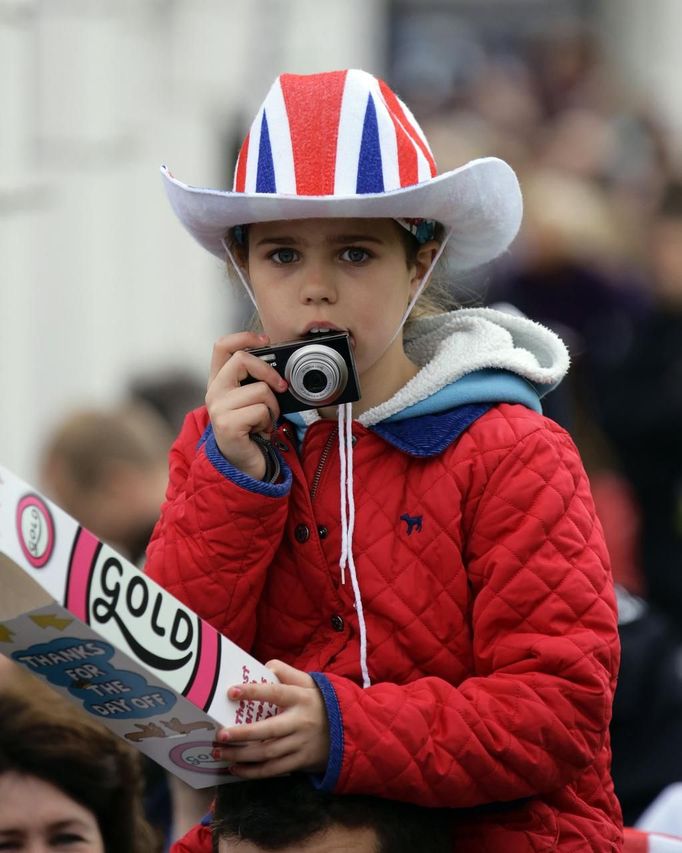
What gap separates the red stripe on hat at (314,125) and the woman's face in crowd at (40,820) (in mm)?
1152

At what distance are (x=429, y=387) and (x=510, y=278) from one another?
21.1 feet

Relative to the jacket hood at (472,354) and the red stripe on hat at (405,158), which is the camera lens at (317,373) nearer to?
the jacket hood at (472,354)

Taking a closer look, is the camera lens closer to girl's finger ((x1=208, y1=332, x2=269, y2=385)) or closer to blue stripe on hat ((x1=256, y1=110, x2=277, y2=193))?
girl's finger ((x1=208, y1=332, x2=269, y2=385))

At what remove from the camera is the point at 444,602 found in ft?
9.10

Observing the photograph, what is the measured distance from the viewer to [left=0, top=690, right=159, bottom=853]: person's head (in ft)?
10.4

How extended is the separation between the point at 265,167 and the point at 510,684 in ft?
2.74

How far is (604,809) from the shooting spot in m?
Answer: 2.91

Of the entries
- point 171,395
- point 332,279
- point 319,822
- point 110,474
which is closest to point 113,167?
point 171,395

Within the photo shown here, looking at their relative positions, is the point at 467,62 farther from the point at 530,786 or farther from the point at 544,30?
the point at 530,786

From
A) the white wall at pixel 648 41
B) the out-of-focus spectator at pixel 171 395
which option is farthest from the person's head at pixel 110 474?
the white wall at pixel 648 41

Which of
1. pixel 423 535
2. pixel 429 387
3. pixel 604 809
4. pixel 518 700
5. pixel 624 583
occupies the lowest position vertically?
pixel 624 583

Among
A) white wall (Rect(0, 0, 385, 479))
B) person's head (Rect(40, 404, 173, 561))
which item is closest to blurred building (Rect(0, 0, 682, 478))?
white wall (Rect(0, 0, 385, 479))

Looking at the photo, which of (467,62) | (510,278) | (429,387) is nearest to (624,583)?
(510,278)

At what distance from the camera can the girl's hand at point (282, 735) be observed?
2.57 meters
